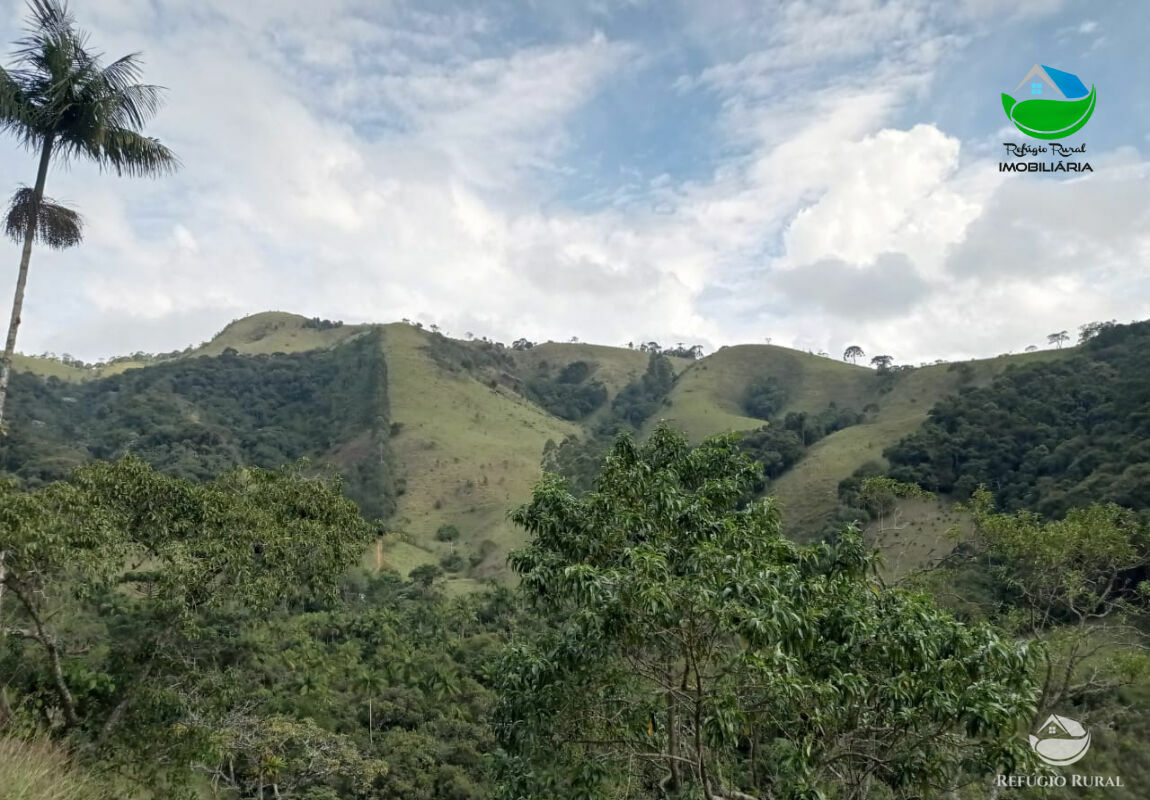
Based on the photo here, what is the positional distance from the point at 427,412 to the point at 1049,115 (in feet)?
279

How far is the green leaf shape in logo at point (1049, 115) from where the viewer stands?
14.5 m

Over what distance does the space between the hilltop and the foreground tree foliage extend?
163ft

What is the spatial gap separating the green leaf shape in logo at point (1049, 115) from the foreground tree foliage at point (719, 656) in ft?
40.6

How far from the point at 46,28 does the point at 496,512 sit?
206ft

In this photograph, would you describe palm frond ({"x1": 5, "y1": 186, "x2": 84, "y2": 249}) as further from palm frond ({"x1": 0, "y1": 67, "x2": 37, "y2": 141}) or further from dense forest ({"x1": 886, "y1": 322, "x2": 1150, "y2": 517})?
dense forest ({"x1": 886, "y1": 322, "x2": 1150, "y2": 517})

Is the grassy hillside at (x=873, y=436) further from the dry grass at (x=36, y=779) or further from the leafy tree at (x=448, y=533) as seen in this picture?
the dry grass at (x=36, y=779)

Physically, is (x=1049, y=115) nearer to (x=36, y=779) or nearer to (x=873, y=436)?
(x=36, y=779)

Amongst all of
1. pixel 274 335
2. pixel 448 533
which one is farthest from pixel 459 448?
pixel 274 335

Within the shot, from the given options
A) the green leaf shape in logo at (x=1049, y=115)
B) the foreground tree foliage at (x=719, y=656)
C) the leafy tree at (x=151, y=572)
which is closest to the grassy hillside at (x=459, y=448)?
the leafy tree at (x=151, y=572)

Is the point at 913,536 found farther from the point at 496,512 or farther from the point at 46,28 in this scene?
the point at 46,28

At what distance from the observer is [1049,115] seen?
14.8 m

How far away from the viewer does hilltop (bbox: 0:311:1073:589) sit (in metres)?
67.8

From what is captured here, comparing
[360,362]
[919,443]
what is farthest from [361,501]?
[919,443]

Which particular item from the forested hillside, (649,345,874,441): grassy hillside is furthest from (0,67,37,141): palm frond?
(649,345,874,441): grassy hillside
